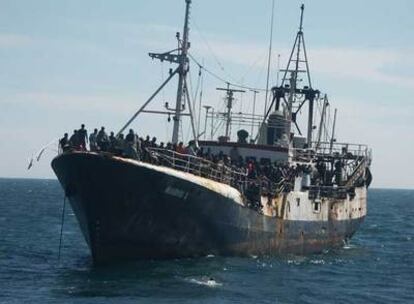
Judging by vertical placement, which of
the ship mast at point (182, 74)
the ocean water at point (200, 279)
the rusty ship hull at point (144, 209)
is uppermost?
the ship mast at point (182, 74)

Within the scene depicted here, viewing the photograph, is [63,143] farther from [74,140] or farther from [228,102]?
[228,102]

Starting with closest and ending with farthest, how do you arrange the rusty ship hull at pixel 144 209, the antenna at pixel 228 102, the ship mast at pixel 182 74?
the rusty ship hull at pixel 144 209, the ship mast at pixel 182 74, the antenna at pixel 228 102

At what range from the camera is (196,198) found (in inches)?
1320

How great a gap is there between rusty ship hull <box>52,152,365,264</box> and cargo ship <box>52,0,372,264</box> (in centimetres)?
4

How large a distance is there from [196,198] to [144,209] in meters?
2.24

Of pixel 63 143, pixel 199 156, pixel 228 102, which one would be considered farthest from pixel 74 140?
pixel 228 102

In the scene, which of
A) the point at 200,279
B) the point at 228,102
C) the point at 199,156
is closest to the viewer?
the point at 200,279

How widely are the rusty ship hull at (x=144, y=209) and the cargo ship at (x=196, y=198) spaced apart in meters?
0.04

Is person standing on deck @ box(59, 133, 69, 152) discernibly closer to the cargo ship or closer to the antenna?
the cargo ship

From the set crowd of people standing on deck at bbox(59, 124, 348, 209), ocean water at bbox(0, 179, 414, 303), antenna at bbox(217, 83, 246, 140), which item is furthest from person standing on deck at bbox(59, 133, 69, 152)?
antenna at bbox(217, 83, 246, 140)

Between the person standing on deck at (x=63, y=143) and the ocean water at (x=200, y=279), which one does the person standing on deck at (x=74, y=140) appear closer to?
the person standing on deck at (x=63, y=143)

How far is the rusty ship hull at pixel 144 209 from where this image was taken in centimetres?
3169

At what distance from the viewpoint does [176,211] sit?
33188 millimetres

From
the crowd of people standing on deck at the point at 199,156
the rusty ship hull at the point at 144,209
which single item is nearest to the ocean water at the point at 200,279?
the rusty ship hull at the point at 144,209
